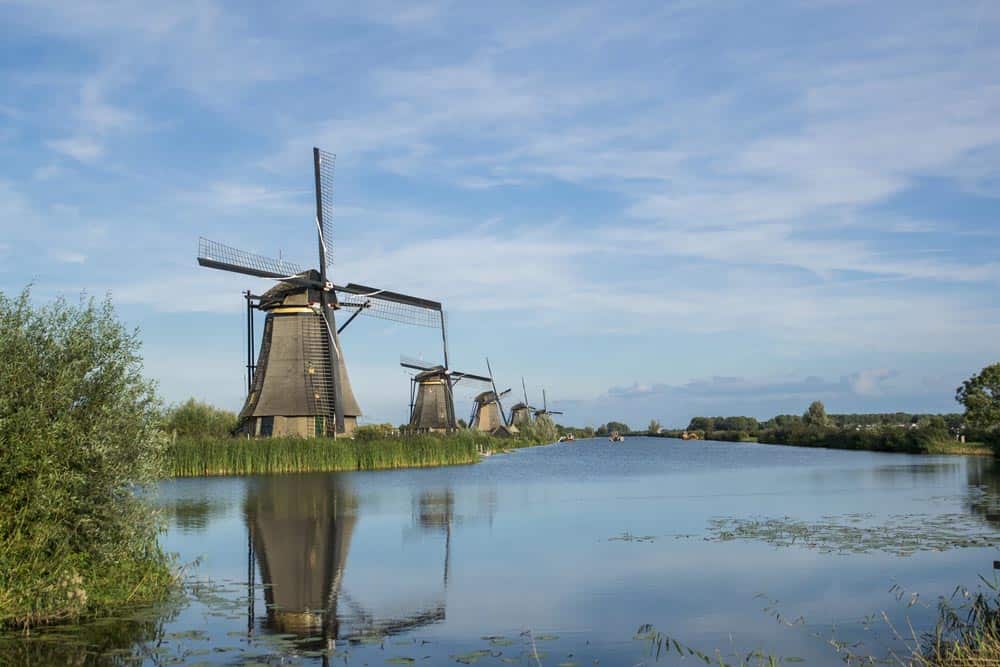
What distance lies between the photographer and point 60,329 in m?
10.1

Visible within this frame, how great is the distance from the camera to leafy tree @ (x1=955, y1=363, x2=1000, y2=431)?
48.6 m

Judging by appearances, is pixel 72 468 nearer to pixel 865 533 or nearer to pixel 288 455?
pixel 865 533

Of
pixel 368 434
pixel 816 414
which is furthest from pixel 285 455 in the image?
pixel 816 414

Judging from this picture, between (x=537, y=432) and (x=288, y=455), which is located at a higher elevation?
(x=537, y=432)

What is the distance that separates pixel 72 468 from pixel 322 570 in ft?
12.3

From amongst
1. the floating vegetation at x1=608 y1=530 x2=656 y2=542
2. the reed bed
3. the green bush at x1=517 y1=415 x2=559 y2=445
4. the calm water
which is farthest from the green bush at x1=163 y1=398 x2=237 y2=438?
the green bush at x1=517 y1=415 x2=559 y2=445

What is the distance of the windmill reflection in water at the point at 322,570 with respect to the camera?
9.02 metres

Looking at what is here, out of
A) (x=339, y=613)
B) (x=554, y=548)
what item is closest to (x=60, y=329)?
(x=339, y=613)

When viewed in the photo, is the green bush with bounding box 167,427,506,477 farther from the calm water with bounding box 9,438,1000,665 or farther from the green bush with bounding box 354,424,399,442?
the calm water with bounding box 9,438,1000,665

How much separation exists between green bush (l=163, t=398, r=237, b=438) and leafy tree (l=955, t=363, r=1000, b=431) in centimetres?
3640

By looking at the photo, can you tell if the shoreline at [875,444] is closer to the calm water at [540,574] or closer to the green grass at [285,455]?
the calm water at [540,574]

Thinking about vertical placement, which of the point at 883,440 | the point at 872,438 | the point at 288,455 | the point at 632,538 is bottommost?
the point at 632,538

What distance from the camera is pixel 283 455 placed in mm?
30219

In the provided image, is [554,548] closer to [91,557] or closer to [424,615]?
[424,615]
